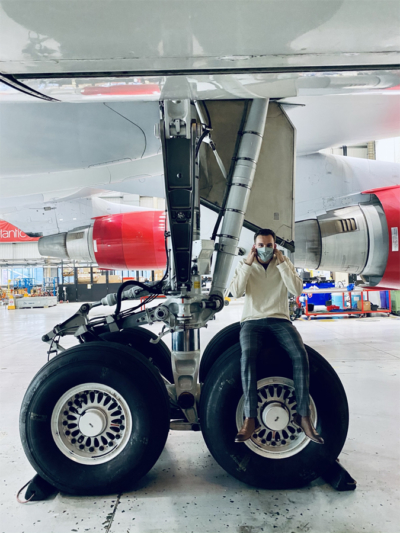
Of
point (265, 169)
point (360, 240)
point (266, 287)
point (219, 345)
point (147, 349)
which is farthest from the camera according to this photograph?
point (360, 240)

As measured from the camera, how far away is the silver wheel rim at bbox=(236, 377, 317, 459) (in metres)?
2.32

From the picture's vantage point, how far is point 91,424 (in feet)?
7.50

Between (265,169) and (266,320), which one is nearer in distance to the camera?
(266,320)

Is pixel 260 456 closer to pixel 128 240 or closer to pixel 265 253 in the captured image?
pixel 265 253

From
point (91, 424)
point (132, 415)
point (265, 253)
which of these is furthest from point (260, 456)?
point (265, 253)

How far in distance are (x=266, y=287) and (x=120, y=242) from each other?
5.49 m

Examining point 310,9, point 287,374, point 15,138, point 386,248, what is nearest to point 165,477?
point 287,374

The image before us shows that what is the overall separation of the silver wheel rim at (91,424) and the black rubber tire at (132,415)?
3cm

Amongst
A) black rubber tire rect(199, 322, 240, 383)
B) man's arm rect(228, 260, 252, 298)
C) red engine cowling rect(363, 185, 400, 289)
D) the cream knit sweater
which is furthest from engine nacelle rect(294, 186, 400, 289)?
man's arm rect(228, 260, 252, 298)

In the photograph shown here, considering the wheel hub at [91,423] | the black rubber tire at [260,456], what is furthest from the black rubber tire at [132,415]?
the black rubber tire at [260,456]

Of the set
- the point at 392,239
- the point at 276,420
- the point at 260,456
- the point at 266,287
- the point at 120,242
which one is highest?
the point at 120,242

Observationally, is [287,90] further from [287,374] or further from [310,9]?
[287,374]

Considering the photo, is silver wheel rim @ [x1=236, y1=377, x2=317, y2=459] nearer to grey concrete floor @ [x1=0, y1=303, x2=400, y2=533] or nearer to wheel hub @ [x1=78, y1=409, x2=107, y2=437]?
grey concrete floor @ [x1=0, y1=303, x2=400, y2=533]

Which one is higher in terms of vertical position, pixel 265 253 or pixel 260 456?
pixel 265 253
